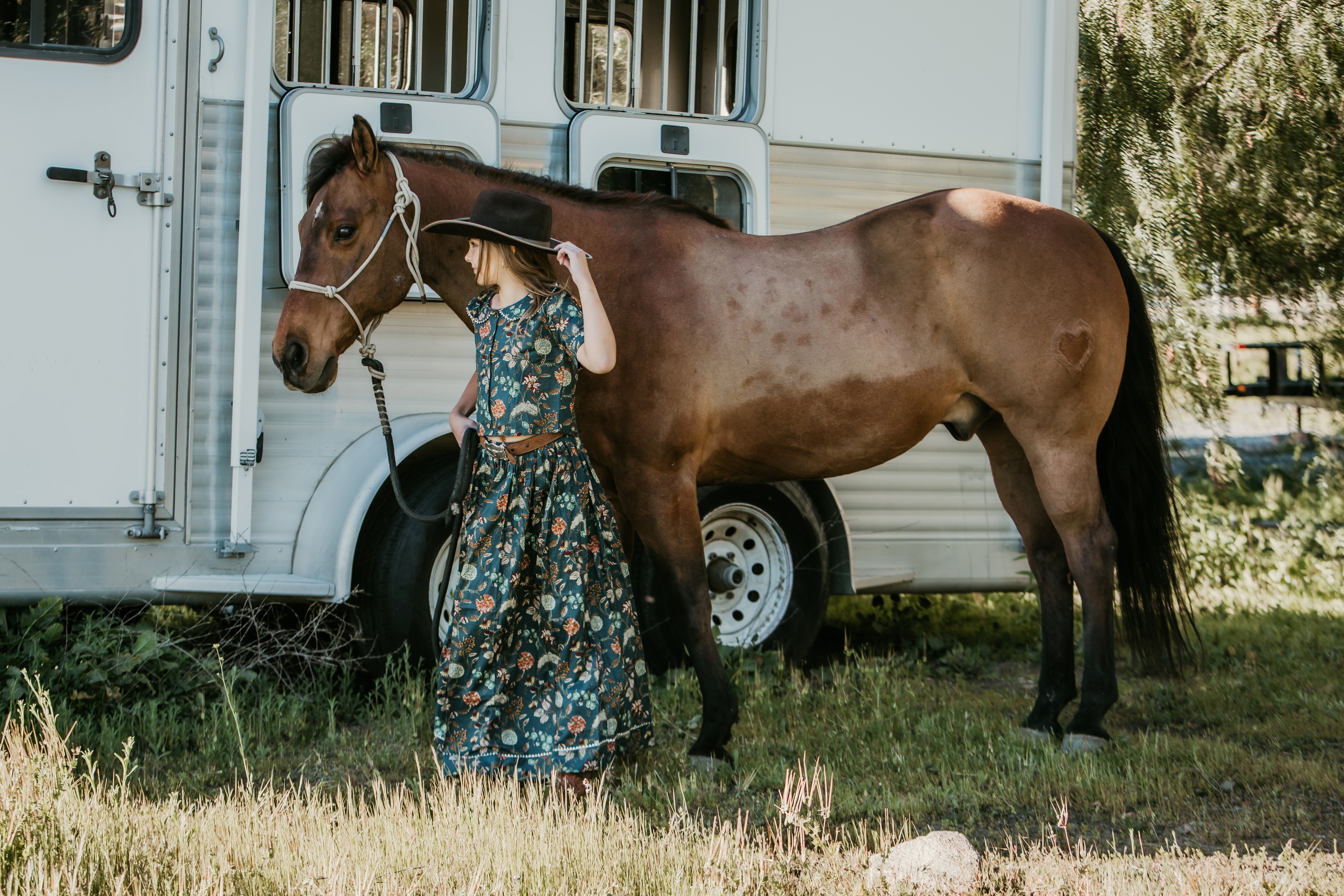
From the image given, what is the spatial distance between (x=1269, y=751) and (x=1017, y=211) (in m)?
1.99

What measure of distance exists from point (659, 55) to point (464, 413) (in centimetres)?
209

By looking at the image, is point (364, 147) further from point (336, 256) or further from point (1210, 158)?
point (1210, 158)

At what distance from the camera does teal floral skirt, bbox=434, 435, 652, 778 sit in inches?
131

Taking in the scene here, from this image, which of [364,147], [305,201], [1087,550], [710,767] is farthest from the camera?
[305,201]

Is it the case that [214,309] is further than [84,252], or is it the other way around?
[214,309]

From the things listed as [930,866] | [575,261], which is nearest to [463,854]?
[930,866]

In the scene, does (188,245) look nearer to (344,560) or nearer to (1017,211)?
(344,560)

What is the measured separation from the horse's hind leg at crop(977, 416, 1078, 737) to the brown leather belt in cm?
177

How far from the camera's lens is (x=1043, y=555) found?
436 centimetres

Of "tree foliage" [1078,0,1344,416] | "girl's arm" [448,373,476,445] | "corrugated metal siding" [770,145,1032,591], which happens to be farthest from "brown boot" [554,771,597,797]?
"tree foliage" [1078,0,1344,416]

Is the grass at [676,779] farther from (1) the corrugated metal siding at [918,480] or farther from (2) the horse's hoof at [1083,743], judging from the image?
(1) the corrugated metal siding at [918,480]

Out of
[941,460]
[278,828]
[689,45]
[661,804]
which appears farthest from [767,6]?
[278,828]

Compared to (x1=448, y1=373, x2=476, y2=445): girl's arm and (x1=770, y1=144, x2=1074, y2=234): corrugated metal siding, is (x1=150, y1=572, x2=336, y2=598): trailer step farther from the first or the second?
(x1=770, y1=144, x2=1074, y2=234): corrugated metal siding

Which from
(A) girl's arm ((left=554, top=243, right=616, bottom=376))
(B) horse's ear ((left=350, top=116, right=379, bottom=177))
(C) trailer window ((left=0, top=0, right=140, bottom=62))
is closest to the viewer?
(A) girl's arm ((left=554, top=243, right=616, bottom=376))
